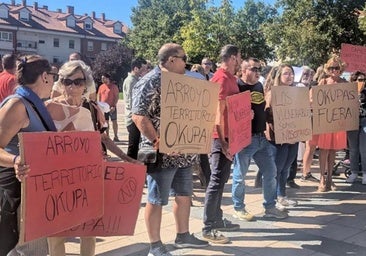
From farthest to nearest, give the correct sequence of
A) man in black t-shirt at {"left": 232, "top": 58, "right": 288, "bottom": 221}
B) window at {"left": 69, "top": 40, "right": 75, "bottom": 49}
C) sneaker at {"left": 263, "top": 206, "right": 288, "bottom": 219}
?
window at {"left": 69, "top": 40, "right": 75, "bottom": 49} < sneaker at {"left": 263, "top": 206, "right": 288, "bottom": 219} < man in black t-shirt at {"left": 232, "top": 58, "right": 288, "bottom": 221}

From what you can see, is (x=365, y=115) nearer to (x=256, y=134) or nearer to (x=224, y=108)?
(x=256, y=134)

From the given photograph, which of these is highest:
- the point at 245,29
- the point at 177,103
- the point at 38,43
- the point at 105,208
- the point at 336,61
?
the point at 38,43

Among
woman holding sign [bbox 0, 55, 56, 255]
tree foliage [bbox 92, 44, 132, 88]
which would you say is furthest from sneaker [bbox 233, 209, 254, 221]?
tree foliage [bbox 92, 44, 132, 88]

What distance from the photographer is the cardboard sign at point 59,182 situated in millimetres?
2607

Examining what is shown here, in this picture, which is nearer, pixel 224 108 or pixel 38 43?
pixel 224 108

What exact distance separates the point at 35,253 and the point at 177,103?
1601 mm

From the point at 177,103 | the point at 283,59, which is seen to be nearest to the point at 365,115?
the point at 177,103

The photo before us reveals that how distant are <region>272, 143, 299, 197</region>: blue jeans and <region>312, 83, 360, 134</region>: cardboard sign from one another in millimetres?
403

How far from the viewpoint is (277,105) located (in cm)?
536

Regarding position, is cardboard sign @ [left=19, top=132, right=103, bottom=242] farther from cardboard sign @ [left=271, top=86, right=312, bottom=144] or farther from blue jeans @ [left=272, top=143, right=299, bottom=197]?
blue jeans @ [left=272, top=143, right=299, bottom=197]

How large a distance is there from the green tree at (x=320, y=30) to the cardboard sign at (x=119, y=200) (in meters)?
18.9

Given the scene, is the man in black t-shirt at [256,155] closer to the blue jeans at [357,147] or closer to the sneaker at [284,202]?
the sneaker at [284,202]

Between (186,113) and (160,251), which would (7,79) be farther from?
(160,251)

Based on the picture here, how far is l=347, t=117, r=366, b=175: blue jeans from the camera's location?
692 centimetres
